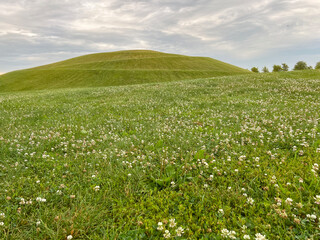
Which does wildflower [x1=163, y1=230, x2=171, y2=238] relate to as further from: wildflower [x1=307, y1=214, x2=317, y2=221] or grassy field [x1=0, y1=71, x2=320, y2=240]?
wildflower [x1=307, y1=214, x2=317, y2=221]

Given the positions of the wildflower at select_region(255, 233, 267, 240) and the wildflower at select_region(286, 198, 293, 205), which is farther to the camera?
the wildflower at select_region(286, 198, 293, 205)

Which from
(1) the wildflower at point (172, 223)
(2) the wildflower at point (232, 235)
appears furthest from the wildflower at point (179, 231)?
(2) the wildflower at point (232, 235)

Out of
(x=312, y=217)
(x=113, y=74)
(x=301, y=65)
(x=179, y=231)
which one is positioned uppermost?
(x=301, y=65)

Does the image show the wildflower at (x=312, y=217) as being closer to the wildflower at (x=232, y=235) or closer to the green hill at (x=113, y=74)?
the wildflower at (x=232, y=235)

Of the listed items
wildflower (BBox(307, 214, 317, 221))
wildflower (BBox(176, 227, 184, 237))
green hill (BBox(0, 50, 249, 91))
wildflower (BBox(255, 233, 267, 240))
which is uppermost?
green hill (BBox(0, 50, 249, 91))

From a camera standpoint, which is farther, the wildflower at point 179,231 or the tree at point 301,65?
the tree at point 301,65

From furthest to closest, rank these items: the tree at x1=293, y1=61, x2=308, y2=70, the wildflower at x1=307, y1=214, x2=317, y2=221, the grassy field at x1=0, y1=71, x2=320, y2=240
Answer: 1. the tree at x1=293, y1=61, x2=308, y2=70
2. the grassy field at x1=0, y1=71, x2=320, y2=240
3. the wildflower at x1=307, y1=214, x2=317, y2=221

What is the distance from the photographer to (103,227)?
3.28 metres

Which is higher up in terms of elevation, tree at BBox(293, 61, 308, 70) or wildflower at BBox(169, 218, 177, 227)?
tree at BBox(293, 61, 308, 70)

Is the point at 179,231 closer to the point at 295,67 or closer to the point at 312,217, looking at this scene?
the point at 312,217

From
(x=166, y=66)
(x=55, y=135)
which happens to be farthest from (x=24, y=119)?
(x=166, y=66)

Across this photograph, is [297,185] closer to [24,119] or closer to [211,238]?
[211,238]

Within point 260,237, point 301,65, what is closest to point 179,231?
point 260,237

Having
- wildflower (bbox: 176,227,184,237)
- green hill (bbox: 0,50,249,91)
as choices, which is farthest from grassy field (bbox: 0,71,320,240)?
green hill (bbox: 0,50,249,91)
